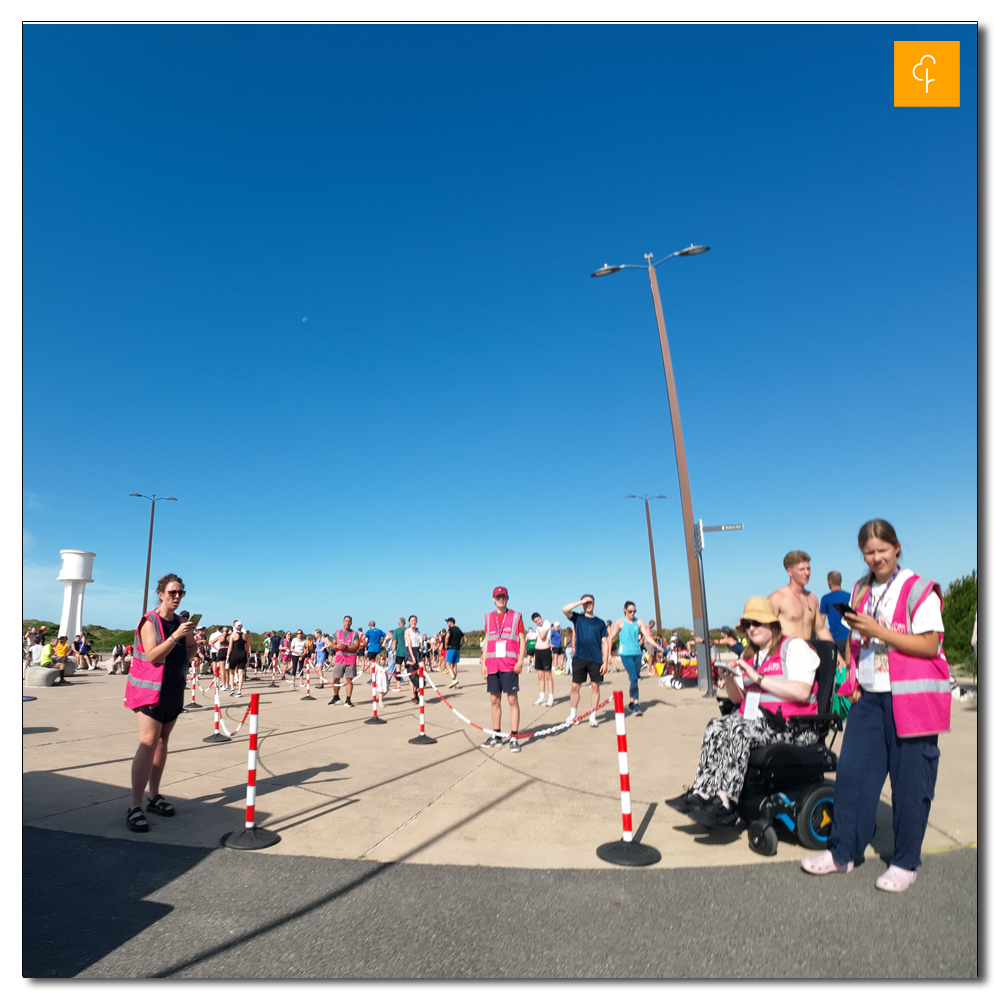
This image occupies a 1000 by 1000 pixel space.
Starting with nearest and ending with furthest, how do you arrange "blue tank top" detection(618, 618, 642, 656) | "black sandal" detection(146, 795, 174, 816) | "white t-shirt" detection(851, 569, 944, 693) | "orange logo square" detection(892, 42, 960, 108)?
"orange logo square" detection(892, 42, 960, 108), "white t-shirt" detection(851, 569, 944, 693), "black sandal" detection(146, 795, 174, 816), "blue tank top" detection(618, 618, 642, 656)

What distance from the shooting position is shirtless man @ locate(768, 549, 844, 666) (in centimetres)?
461

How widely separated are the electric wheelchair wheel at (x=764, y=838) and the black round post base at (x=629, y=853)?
61cm

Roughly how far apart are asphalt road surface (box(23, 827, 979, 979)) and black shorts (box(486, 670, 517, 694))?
390cm

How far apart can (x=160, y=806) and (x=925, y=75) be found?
6.43m

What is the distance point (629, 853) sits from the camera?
161 inches

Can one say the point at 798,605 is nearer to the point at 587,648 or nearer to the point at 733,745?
the point at 733,745

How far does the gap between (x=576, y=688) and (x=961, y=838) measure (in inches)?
251

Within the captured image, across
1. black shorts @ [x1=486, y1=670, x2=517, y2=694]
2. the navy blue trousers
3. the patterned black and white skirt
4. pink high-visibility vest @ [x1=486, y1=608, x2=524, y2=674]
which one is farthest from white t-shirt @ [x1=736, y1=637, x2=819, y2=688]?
black shorts @ [x1=486, y1=670, x2=517, y2=694]

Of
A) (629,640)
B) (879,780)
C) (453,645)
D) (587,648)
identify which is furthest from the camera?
(453,645)

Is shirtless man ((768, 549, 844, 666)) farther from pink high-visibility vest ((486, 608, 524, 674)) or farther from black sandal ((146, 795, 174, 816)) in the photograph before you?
black sandal ((146, 795, 174, 816))

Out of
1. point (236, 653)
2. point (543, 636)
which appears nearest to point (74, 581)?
point (236, 653)

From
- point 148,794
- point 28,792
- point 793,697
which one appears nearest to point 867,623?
point 793,697

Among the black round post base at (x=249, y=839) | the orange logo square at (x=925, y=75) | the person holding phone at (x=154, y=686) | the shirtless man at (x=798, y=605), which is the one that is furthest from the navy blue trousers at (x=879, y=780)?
the person holding phone at (x=154, y=686)

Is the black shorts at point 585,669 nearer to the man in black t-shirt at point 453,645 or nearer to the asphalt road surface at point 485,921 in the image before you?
the asphalt road surface at point 485,921
